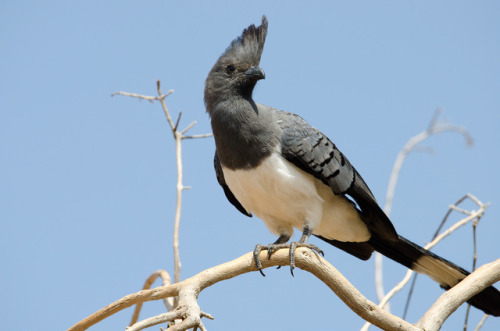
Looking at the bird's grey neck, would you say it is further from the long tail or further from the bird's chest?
the long tail

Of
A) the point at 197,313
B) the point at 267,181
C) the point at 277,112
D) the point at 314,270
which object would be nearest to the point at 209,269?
the point at 197,313

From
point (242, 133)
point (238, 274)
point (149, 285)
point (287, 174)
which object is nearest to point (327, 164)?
point (287, 174)

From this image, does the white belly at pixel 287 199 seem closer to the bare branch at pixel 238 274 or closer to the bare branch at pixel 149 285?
the bare branch at pixel 238 274

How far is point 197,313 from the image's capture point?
3568mm

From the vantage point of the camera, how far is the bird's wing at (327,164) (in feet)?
18.3

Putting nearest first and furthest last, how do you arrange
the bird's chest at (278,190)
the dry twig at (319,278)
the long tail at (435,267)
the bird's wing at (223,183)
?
the dry twig at (319,278) < the long tail at (435,267) < the bird's chest at (278,190) < the bird's wing at (223,183)

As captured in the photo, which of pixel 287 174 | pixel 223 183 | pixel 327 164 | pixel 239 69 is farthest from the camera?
pixel 223 183

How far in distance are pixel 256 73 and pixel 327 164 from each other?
1102mm

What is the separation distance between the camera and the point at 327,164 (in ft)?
18.7

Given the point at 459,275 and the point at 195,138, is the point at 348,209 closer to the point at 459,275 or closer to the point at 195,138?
the point at 459,275

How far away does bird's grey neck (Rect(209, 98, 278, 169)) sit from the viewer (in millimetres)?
5449

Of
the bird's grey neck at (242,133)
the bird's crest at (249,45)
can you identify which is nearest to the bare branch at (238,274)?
the bird's grey neck at (242,133)

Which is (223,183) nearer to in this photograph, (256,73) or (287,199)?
(287,199)

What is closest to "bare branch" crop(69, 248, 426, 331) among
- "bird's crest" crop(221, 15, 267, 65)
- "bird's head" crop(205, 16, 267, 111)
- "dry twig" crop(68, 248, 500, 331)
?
"dry twig" crop(68, 248, 500, 331)
